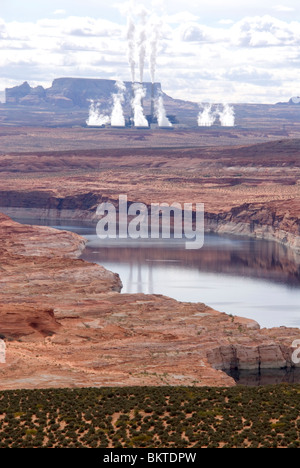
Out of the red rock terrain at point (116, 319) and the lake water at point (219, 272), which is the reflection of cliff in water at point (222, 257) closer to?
the lake water at point (219, 272)

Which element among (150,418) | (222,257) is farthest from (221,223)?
(150,418)

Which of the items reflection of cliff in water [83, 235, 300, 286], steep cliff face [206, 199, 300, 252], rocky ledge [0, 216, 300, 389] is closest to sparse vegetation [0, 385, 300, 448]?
rocky ledge [0, 216, 300, 389]

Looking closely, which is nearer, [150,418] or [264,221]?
[150,418]

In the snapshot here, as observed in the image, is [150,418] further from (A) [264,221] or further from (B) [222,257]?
(A) [264,221]

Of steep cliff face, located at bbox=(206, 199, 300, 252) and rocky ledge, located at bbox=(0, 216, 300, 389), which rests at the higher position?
steep cliff face, located at bbox=(206, 199, 300, 252)

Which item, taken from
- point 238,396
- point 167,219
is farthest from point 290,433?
→ point 167,219

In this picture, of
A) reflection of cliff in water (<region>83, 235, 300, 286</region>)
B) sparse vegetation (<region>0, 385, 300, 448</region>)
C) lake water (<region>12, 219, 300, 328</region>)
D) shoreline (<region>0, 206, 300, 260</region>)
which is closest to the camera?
sparse vegetation (<region>0, 385, 300, 448</region>)

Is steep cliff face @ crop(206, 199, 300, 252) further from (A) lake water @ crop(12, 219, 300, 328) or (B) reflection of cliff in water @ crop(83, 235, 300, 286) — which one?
(B) reflection of cliff in water @ crop(83, 235, 300, 286)
